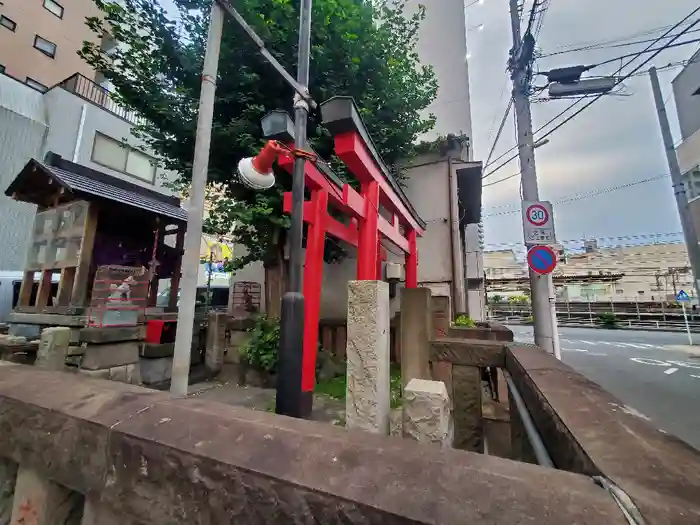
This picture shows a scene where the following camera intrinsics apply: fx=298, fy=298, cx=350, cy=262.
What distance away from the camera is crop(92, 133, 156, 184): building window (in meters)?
12.9

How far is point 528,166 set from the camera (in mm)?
5887

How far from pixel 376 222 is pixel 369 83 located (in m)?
3.51

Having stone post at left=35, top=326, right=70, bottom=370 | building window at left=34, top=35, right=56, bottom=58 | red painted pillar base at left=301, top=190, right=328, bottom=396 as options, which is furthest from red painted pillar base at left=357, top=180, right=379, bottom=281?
building window at left=34, top=35, right=56, bottom=58

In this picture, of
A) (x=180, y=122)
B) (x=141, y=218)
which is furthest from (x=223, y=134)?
(x=141, y=218)

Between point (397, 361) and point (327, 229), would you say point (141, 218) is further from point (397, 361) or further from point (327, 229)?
point (397, 361)

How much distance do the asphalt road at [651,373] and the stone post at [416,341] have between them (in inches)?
96.0

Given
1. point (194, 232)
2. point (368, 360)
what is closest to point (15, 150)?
point (194, 232)

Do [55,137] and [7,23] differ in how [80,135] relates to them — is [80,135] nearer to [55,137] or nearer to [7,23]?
[55,137]

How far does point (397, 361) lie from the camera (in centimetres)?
675

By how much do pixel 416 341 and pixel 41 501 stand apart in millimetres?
2896

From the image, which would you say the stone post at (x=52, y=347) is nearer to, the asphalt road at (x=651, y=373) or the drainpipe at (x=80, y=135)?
the asphalt road at (x=651, y=373)

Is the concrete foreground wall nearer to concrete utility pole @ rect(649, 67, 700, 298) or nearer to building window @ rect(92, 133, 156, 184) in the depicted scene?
concrete utility pole @ rect(649, 67, 700, 298)

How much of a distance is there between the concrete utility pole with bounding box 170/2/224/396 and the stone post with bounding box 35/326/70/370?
5.81 feet

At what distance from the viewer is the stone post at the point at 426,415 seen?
4.52 ft
